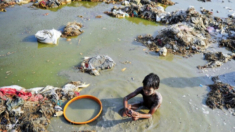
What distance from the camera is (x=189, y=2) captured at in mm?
9641

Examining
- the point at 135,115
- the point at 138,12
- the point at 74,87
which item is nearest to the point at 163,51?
the point at 135,115

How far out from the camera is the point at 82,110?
3.52m

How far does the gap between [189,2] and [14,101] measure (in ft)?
31.1

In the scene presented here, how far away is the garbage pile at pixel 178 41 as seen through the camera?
564cm

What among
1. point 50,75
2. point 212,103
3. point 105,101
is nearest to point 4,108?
point 50,75

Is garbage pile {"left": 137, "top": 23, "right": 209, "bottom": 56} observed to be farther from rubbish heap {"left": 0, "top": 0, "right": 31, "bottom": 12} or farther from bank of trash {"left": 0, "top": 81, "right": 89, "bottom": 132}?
rubbish heap {"left": 0, "top": 0, "right": 31, "bottom": 12}

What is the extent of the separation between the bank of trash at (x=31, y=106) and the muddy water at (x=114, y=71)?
239 mm

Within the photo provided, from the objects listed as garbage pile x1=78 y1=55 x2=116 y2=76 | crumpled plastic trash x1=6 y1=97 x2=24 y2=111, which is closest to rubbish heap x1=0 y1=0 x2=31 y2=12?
garbage pile x1=78 y1=55 x2=116 y2=76

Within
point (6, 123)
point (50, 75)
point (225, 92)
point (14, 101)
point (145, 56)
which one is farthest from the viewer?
point (145, 56)

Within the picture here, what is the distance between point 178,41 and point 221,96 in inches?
94.5

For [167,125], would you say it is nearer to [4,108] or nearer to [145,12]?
[4,108]

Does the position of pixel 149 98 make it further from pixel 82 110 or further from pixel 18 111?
pixel 18 111

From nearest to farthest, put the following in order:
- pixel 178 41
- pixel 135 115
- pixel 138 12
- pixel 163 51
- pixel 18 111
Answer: pixel 135 115, pixel 18 111, pixel 163 51, pixel 178 41, pixel 138 12

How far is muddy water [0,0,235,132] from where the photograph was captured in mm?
3457
